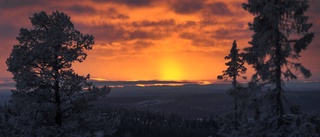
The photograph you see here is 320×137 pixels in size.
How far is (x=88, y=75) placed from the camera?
1997 cm

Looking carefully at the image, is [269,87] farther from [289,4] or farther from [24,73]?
[24,73]

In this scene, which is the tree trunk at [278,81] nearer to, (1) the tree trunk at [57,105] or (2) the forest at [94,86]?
(2) the forest at [94,86]

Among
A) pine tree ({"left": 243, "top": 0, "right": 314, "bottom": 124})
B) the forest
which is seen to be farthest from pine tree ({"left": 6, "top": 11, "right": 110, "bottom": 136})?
pine tree ({"left": 243, "top": 0, "right": 314, "bottom": 124})

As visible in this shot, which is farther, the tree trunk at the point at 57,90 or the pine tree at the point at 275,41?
the tree trunk at the point at 57,90

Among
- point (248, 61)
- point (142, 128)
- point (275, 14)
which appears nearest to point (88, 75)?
point (248, 61)

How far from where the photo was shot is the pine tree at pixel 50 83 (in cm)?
1861

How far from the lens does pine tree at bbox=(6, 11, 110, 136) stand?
61.1 feet

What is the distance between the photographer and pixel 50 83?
19500mm

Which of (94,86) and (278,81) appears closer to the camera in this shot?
(278,81)

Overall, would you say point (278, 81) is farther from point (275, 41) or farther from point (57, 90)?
point (57, 90)

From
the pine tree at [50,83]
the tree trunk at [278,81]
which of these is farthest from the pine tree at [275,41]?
the pine tree at [50,83]

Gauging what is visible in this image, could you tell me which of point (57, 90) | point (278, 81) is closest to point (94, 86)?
point (57, 90)

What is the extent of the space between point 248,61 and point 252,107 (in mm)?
2147

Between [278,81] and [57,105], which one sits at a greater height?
[278,81]
